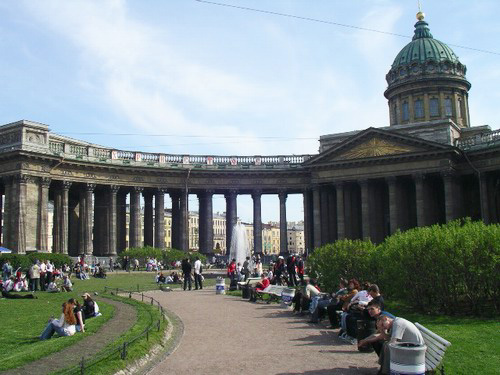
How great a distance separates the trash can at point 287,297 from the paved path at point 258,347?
0.83m

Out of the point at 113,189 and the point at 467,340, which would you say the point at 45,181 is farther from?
the point at 467,340

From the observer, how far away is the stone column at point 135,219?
6253cm

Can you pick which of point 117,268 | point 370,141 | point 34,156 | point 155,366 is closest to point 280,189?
point 370,141

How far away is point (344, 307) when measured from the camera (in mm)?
18375

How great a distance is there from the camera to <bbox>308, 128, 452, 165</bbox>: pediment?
5600cm

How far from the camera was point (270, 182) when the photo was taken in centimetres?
6681

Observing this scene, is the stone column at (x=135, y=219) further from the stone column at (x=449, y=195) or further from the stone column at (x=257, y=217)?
the stone column at (x=449, y=195)

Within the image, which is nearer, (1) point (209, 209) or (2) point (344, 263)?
(2) point (344, 263)

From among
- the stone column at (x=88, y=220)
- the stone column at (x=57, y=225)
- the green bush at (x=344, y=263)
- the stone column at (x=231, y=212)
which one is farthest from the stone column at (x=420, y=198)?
the stone column at (x=57, y=225)

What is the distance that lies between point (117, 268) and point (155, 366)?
43890 millimetres

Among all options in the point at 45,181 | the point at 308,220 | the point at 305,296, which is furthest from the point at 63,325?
the point at 308,220

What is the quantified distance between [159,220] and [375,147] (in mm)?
25161

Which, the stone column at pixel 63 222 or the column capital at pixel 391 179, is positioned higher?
the column capital at pixel 391 179

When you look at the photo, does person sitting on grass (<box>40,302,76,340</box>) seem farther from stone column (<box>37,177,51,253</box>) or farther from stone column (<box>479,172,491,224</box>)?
stone column (<box>479,172,491,224</box>)
